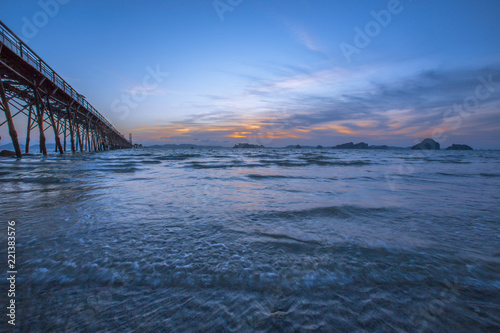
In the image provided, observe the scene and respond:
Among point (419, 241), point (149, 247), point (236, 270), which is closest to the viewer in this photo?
point (236, 270)

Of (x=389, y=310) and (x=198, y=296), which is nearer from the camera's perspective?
(x=389, y=310)

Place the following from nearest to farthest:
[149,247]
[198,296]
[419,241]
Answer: [198,296], [149,247], [419,241]

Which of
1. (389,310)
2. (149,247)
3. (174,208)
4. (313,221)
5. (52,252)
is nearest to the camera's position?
(389,310)

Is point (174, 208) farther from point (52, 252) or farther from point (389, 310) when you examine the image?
point (389, 310)

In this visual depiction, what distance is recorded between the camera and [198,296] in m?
1.58

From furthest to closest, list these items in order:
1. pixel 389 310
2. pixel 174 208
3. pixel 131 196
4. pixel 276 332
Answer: pixel 131 196 → pixel 174 208 → pixel 389 310 → pixel 276 332

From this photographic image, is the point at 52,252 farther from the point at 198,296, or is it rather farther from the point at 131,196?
the point at 131,196

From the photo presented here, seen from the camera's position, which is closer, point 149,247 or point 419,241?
point 149,247

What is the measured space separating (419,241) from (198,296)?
112 inches

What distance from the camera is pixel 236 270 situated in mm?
1939

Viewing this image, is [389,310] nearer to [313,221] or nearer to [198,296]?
[198,296]

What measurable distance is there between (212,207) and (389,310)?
3219mm

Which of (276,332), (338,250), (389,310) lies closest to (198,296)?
(276,332)

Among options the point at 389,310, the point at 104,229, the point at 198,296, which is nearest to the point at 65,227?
the point at 104,229
